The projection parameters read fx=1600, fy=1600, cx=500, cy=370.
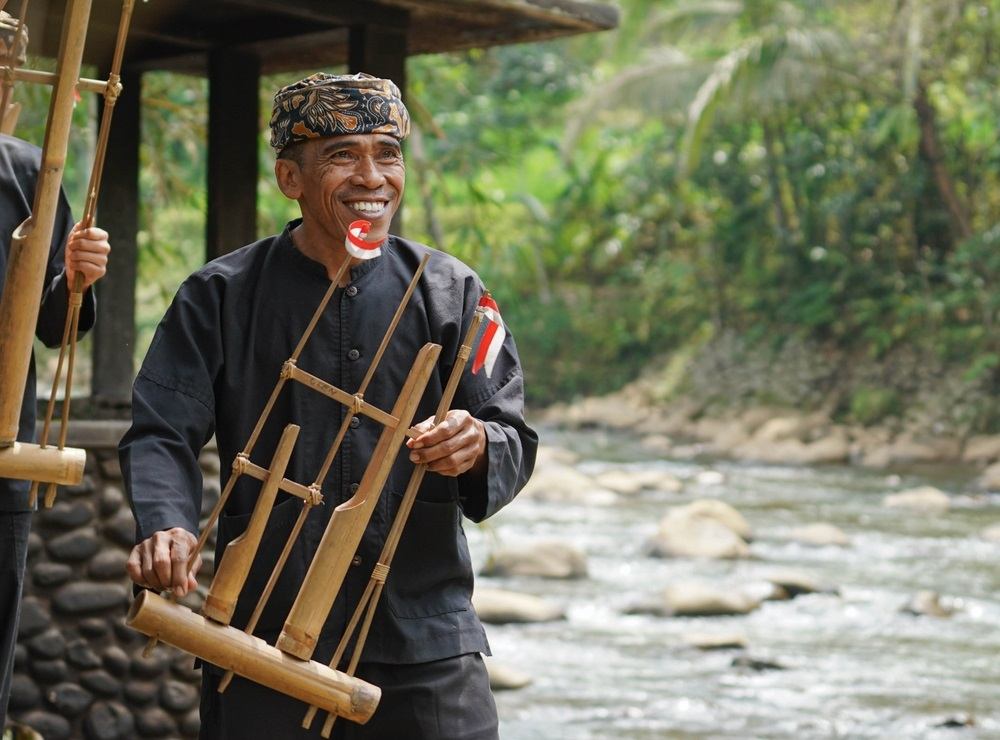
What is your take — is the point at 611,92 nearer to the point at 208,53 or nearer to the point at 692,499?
the point at 692,499

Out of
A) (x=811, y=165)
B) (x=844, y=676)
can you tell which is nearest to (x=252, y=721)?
(x=844, y=676)

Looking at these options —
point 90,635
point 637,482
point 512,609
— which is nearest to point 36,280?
point 90,635

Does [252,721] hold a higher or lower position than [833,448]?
higher

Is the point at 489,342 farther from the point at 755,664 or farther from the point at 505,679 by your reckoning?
the point at 755,664

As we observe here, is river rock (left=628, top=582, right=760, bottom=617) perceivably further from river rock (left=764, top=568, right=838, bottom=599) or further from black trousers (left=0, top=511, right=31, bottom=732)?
black trousers (left=0, top=511, right=31, bottom=732)

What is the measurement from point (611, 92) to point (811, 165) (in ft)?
8.99

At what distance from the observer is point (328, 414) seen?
97.1 inches

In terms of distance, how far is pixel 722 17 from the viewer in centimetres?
2109

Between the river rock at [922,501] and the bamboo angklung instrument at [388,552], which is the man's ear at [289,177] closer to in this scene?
the bamboo angklung instrument at [388,552]

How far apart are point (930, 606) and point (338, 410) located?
789cm

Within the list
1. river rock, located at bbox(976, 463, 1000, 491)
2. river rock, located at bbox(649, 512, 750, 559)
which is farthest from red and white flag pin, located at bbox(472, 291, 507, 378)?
river rock, located at bbox(976, 463, 1000, 491)

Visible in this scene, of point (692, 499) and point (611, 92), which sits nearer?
point (692, 499)

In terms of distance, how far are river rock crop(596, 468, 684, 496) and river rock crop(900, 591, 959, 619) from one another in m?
5.57

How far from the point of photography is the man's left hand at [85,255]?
2.37 meters
